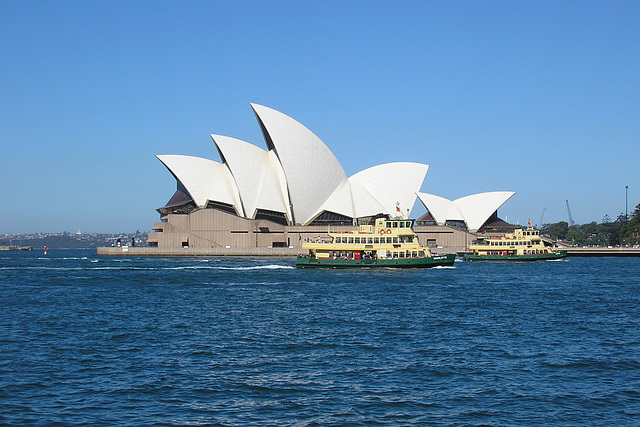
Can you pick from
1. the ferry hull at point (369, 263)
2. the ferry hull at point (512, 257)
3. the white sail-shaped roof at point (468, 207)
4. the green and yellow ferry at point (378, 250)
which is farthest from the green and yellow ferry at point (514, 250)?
the white sail-shaped roof at point (468, 207)

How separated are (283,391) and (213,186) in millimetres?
71981

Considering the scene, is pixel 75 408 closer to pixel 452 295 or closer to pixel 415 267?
pixel 452 295

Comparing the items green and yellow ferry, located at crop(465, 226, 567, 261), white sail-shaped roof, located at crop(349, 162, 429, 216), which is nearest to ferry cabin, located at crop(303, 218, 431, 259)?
green and yellow ferry, located at crop(465, 226, 567, 261)

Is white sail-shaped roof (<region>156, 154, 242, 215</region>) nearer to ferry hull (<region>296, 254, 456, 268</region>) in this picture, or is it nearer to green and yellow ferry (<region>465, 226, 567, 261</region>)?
green and yellow ferry (<region>465, 226, 567, 261</region>)

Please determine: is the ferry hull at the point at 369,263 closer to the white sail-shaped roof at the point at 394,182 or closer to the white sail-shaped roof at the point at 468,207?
the white sail-shaped roof at the point at 394,182

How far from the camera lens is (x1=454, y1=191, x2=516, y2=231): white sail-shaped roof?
320 feet

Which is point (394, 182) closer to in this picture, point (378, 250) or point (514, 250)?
point (514, 250)

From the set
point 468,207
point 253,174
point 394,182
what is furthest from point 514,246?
point 253,174

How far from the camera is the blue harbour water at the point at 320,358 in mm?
14430

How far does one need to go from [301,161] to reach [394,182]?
14.8m

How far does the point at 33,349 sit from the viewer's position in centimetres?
2059

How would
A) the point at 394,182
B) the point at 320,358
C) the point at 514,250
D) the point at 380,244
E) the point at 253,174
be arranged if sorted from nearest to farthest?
the point at 320,358, the point at 380,244, the point at 514,250, the point at 253,174, the point at 394,182

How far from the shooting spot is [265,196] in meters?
86.1

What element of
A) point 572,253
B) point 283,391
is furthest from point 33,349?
point 572,253
